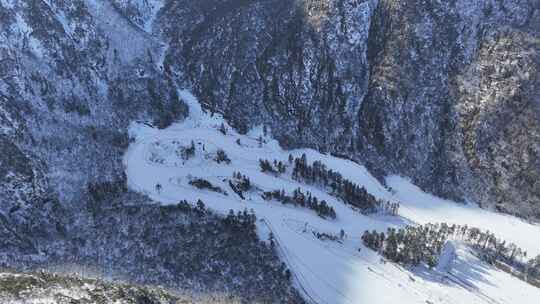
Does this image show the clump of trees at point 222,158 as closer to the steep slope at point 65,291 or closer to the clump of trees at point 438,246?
the clump of trees at point 438,246

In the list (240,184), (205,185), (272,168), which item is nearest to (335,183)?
(272,168)

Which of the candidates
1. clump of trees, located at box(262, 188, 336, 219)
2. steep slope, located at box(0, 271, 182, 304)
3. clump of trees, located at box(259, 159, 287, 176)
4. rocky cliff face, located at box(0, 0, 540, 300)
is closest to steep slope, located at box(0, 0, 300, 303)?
rocky cliff face, located at box(0, 0, 540, 300)

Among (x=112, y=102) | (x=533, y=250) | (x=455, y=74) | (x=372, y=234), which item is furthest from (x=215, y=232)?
(x=455, y=74)

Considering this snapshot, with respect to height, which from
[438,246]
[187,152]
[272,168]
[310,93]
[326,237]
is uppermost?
[310,93]

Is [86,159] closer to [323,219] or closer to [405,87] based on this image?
[323,219]

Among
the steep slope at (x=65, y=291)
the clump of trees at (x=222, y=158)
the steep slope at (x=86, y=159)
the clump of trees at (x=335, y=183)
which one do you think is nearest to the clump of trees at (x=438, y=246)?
the clump of trees at (x=335, y=183)

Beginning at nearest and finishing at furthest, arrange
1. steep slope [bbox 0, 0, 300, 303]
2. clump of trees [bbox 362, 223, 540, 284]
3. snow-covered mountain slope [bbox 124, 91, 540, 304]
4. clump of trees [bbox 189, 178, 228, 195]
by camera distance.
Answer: snow-covered mountain slope [bbox 124, 91, 540, 304] → steep slope [bbox 0, 0, 300, 303] → clump of trees [bbox 362, 223, 540, 284] → clump of trees [bbox 189, 178, 228, 195]

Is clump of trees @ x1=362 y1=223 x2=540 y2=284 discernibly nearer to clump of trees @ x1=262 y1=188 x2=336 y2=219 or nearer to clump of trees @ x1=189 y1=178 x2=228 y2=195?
clump of trees @ x1=262 y1=188 x2=336 y2=219

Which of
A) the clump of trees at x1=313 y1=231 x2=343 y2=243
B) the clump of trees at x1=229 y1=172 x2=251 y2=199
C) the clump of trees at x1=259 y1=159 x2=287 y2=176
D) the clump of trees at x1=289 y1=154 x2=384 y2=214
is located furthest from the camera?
the clump of trees at x1=259 y1=159 x2=287 y2=176
